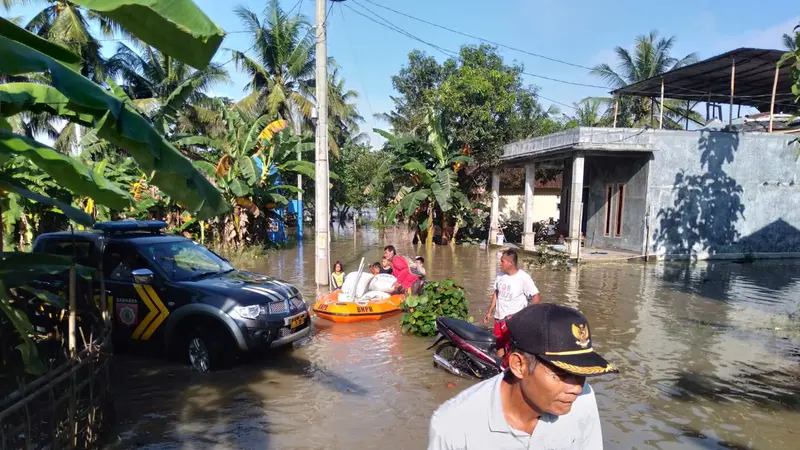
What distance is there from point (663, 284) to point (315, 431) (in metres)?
12.4

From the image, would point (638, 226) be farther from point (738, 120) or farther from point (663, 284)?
point (738, 120)

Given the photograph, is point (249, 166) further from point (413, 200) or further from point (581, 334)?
point (581, 334)

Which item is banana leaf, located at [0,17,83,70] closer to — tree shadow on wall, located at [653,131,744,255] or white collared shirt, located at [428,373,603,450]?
white collared shirt, located at [428,373,603,450]

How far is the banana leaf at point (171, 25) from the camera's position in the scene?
257 cm

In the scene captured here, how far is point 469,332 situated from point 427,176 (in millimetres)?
16237

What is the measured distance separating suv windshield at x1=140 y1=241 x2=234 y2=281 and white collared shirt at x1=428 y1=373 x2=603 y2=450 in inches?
228

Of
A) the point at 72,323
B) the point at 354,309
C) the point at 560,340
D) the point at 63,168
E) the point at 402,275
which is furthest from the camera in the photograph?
the point at 402,275

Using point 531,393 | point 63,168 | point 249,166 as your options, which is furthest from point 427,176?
point 531,393

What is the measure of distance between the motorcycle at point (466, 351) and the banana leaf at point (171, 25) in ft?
15.3

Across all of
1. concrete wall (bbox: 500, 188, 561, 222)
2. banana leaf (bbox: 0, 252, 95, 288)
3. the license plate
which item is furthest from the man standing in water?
concrete wall (bbox: 500, 188, 561, 222)

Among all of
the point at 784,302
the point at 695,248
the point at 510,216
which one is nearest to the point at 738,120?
the point at 695,248

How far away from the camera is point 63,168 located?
3314mm

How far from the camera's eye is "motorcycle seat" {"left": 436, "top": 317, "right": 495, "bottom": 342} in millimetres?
6301

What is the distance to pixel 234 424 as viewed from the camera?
533cm
